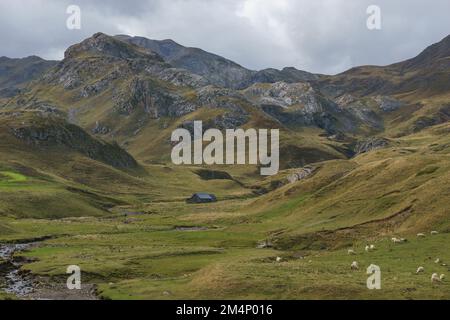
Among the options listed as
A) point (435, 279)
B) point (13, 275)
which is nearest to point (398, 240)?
point (435, 279)

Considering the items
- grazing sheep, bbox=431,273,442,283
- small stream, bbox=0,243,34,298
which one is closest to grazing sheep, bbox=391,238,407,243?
grazing sheep, bbox=431,273,442,283

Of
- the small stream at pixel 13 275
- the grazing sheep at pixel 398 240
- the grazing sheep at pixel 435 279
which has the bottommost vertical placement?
the small stream at pixel 13 275

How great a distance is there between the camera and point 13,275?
7488cm

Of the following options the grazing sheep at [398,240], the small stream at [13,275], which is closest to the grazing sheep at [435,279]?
the grazing sheep at [398,240]

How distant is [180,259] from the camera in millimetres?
84000

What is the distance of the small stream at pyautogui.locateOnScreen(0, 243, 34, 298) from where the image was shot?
2517 inches

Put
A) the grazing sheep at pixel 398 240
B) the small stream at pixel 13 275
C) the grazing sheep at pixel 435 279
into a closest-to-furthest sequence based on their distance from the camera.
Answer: the grazing sheep at pixel 435 279 → the small stream at pixel 13 275 → the grazing sheep at pixel 398 240

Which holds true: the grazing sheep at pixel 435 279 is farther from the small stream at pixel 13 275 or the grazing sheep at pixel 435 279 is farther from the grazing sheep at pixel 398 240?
the small stream at pixel 13 275

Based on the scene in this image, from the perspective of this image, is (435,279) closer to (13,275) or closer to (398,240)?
(398,240)

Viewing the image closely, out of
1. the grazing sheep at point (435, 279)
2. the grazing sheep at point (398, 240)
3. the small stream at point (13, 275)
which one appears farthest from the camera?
the grazing sheep at point (398, 240)

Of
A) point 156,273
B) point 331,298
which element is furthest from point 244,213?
point 331,298

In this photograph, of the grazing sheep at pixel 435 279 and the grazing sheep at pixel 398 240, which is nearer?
the grazing sheep at pixel 435 279

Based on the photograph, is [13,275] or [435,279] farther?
[13,275]

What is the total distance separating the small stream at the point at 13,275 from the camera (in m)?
63.9
